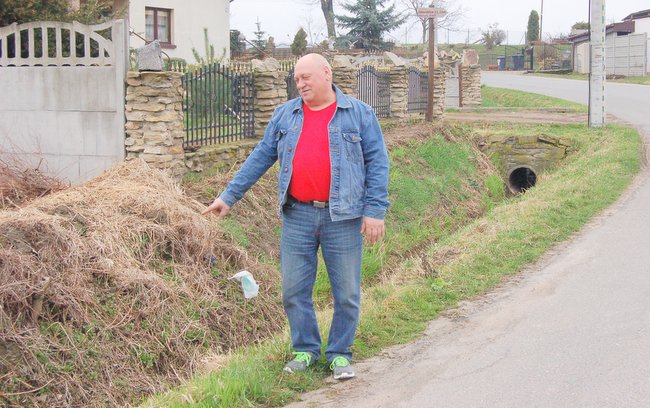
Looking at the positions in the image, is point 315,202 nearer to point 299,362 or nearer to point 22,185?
point 299,362

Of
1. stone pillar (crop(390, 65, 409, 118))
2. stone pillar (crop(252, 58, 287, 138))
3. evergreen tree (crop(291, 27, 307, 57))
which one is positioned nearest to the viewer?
stone pillar (crop(252, 58, 287, 138))

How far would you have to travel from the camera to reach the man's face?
529 centimetres

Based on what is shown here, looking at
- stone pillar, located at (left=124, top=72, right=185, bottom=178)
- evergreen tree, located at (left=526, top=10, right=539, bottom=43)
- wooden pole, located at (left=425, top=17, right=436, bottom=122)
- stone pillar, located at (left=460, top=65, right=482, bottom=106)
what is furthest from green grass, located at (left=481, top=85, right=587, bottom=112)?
evergreen tree, located at (left=526, top=10, right=539, bottom=43)

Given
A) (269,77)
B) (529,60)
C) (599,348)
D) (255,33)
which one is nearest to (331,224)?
(599,348)

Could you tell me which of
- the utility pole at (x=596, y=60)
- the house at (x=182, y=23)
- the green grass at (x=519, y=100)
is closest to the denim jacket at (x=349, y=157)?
the utility pole at (x=596, y=60)

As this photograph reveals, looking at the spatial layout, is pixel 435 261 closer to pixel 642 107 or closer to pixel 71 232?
pixel 71 232

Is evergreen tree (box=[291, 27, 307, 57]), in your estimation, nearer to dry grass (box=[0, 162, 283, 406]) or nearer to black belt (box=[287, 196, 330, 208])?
dry grass (box=[0, 162, 283, 406])

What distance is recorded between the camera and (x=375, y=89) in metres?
19.8

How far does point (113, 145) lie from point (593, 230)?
588 centimetres

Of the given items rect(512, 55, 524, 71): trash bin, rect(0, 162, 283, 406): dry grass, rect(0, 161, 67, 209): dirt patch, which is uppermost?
rect(512, 55, 524, 71): trash bin

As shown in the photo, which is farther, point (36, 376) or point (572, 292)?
point (572, 292)

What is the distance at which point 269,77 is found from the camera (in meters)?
13.6

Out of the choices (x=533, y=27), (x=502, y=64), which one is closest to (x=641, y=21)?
(x=502, y=64)

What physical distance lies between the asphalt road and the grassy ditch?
0.21 metres
